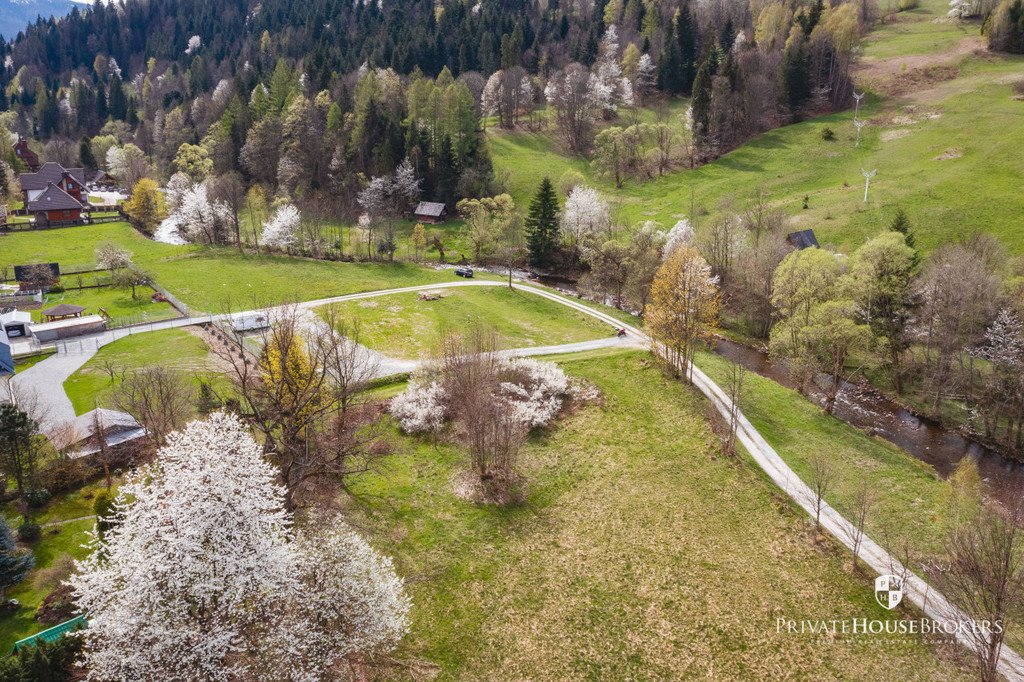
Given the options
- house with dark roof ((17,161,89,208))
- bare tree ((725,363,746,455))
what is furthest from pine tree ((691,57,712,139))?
house with dark roof ((17,161,89,208))

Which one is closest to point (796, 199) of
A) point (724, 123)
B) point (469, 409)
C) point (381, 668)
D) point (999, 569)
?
point (724, 123)

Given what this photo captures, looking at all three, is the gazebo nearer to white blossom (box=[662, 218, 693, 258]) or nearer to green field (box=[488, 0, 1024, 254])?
white blossom (box=[662, 218, 693, 258])

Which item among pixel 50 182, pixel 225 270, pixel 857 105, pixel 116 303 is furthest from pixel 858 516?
pixel 50 182

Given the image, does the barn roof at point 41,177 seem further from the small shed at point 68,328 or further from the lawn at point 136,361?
the lawn at point 136,361

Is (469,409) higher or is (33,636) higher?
(469,409)

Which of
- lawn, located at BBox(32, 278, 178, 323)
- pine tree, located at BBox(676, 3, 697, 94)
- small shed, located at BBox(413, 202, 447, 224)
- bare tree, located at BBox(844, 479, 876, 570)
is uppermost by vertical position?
pine tree, located at BBox(676, 3, 697, 94)

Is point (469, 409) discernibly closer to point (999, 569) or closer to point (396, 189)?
point (999, 569)
